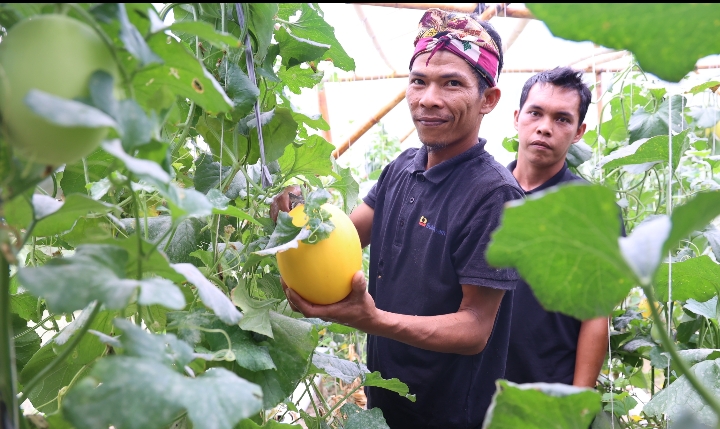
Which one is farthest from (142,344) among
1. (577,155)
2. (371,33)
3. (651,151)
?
(371,33)

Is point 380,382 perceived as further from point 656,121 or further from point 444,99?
point 656,121

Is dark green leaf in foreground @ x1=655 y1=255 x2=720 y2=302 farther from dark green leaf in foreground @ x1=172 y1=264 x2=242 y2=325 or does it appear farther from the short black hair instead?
the short black hair

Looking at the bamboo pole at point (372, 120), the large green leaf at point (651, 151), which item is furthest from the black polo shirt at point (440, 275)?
the bamboo pole at point (372, 120)

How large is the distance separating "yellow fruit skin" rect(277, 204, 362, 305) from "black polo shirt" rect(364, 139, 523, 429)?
31 cm

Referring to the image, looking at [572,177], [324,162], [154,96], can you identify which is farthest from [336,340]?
[154,96]

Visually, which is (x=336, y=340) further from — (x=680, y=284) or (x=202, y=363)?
(x=202, y=363)

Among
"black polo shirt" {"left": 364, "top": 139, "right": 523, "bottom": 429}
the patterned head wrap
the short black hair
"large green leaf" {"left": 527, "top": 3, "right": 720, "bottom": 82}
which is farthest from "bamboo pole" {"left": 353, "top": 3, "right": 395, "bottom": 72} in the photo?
"large green leaf" {"left": 527, "top": 3, "right": 720, "bottom": 82}

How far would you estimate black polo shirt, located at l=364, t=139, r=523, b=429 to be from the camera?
1.18 metres

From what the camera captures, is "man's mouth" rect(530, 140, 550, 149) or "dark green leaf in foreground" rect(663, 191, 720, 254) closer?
"dark green leaf in foreground" rect(663, 191, 720, 254)

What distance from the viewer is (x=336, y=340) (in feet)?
8.81

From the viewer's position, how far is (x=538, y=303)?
1599mm

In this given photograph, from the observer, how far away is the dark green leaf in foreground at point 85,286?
0.37 metres

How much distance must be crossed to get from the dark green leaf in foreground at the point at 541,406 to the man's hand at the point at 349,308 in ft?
1.45

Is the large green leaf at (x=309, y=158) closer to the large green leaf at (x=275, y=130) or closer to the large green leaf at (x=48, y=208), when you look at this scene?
the large green leaf at (x=275, y=130)
